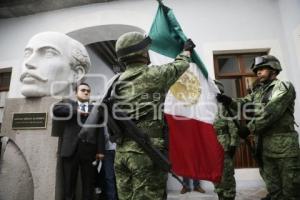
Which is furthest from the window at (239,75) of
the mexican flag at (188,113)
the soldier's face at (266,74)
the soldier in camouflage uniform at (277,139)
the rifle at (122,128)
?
the rifle at (122,128)

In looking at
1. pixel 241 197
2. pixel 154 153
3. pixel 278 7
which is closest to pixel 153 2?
pixel 278 7

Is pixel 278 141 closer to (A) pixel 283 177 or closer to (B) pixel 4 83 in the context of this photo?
(A) pixel 283 177

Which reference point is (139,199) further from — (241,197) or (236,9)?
(236,9)

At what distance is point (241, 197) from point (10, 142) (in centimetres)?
315

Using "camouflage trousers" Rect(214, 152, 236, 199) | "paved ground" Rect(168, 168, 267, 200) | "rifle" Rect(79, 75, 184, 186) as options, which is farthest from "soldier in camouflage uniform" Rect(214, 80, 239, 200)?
"rifle" Rect(79, 75, 184, 186)

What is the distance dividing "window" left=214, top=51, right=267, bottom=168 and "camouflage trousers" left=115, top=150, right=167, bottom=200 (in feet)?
12.7

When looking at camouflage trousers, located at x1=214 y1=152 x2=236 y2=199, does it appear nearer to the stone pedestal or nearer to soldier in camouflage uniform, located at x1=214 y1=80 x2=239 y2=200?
soldier in camouflage uniform, located at x1=214 y1=80 x2=239 y2=200

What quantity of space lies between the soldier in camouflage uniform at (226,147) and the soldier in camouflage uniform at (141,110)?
1.30m

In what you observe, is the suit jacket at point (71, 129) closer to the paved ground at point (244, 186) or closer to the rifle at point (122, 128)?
the rifle at point (122, 128)

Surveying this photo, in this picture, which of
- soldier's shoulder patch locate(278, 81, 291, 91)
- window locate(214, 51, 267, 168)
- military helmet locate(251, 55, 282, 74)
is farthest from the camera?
window locate(214, 51, 267, 168)

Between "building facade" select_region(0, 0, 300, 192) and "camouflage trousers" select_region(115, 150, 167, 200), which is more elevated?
"building facade" select_region(0, 0, 300, 192)

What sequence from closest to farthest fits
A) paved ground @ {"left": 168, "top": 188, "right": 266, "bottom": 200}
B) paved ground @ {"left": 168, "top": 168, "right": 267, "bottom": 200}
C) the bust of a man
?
the bust of a man < paved ground @ {"left": 168, "top": 188, "right": 266, "bottom": 200} < paved ground @ {"left": 168, "top": 168, "right": 267, "bottom": 200}

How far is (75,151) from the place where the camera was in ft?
9.68

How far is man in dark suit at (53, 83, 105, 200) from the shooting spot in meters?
2.95
